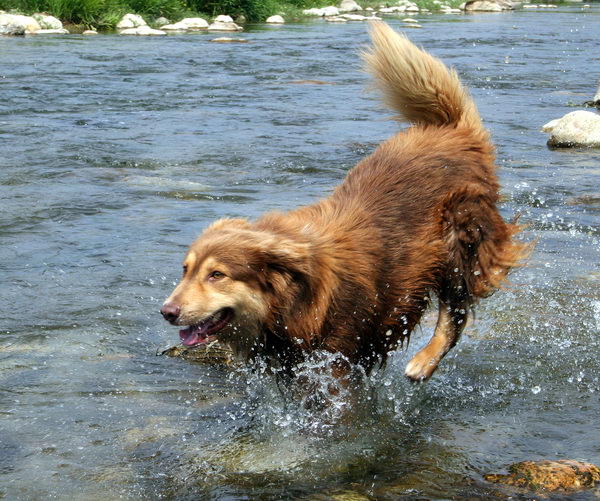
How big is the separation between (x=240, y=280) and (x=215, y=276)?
116 millimetres

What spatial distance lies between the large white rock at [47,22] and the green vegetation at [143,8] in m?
0.68

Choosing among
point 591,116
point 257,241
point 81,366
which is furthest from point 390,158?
point 591,116

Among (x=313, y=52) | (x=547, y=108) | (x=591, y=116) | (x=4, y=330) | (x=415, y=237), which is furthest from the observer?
(x=313, y=52)

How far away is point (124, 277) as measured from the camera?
21.3 feet

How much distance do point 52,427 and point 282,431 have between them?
1108 mm

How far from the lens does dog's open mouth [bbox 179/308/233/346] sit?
421 centimetres

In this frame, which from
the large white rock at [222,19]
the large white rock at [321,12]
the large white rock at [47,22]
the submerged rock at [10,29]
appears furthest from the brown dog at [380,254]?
the large white rock at [321,12]

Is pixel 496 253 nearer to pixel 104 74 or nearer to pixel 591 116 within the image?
pixel 591 116

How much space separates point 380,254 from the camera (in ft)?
15.2

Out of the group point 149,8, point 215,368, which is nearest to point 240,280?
point 215,368

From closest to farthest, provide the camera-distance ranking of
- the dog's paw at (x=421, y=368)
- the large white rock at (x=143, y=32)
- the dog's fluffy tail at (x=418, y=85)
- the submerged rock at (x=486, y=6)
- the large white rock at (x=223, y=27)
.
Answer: the dog's paw at (x=421, y=368) < the dog's fluffy tail at (x=418, y=85) < the large white rock at (x=143, y=32) < the large white rock at (x=223, y=27) < the submerged rock at (x=486, y=6)

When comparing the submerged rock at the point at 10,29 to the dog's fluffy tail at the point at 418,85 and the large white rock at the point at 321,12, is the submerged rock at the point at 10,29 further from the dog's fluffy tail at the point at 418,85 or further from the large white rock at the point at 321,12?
the dog's fluffy tail at the point at 418,85

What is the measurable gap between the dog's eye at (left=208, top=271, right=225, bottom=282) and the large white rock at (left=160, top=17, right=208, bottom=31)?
23.9m

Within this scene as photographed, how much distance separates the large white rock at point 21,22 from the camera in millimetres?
21922
